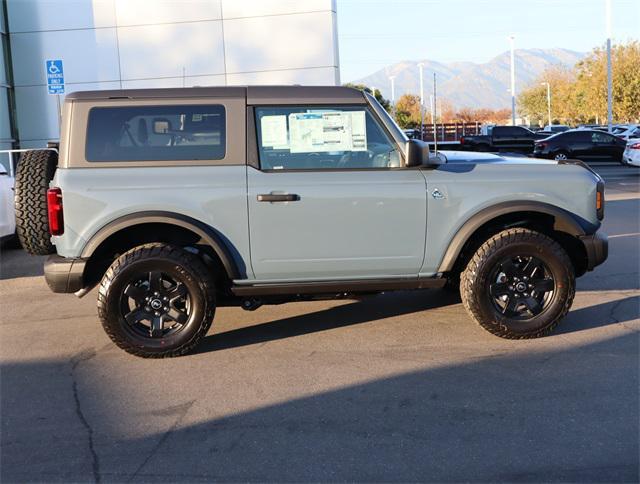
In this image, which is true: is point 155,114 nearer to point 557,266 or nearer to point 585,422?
point 557,266

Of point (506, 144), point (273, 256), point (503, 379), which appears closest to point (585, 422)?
point (503, 379)

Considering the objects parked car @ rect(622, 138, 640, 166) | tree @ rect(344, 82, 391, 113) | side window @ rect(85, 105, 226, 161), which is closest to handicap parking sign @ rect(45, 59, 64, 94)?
tree @ rect(344, 82, 391, 113)

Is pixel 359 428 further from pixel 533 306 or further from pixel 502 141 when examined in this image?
pixel 502 141

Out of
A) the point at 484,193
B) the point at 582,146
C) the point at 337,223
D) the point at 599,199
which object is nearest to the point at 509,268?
the point at 484,193

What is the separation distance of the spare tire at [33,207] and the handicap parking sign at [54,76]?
28.4ft

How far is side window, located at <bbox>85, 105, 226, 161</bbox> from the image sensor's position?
538 cm

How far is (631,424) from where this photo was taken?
13.4 ft

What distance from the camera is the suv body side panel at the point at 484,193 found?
5.50 m

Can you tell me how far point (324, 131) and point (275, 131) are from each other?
36 centimetres

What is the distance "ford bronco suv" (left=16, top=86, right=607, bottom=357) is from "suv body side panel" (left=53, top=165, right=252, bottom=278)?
0.01 metres

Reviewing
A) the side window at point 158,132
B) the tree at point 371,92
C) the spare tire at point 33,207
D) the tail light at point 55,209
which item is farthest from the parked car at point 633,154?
the tail light at point 55,209

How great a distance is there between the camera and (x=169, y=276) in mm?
5414

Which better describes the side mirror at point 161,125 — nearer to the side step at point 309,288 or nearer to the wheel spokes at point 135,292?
the wheel spokes at point 135,292

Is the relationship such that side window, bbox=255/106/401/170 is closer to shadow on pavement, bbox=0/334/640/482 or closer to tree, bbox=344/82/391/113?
tree, bbox=344/82/391/113
